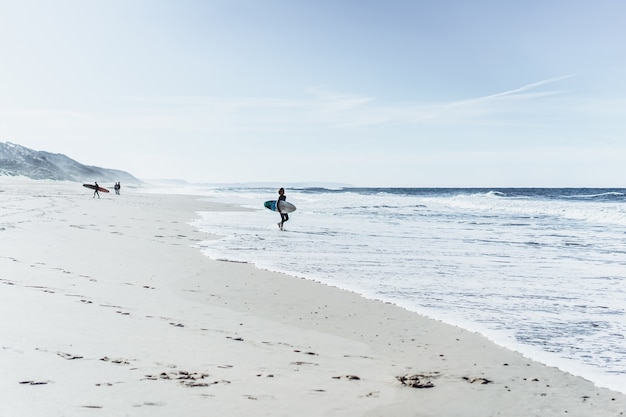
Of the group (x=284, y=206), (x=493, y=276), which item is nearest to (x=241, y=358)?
(x=493, y=276)

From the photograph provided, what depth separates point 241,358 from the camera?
577 centimetres

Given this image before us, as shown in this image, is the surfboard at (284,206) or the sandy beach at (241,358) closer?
the sandy beach at (241,358)

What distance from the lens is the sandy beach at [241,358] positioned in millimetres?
4469

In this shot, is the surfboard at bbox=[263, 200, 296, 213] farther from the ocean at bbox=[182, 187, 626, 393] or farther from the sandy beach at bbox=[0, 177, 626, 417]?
the sandy beach at bbox=[0, 177, 626, 417]

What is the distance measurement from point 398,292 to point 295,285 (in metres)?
2.29

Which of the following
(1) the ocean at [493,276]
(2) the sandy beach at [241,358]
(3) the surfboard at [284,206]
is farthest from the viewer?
(3) the surfboard at [284,206]

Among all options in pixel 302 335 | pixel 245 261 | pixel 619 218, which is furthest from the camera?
pixel 619 218

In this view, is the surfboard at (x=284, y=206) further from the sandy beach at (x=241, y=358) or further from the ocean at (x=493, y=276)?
the sandy beach at (x=241, y=358)

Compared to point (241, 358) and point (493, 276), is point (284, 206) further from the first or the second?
point (241, 358)

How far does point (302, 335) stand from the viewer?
7102mm

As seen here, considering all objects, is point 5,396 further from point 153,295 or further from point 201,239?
point 201,239

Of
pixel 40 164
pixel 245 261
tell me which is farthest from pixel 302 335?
pixel 40 164

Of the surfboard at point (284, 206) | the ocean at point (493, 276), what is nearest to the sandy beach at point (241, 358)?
the ocean at point (493, 276)

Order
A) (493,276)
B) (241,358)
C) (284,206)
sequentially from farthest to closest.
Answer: (284,206) < (493,276) < (241,358)
